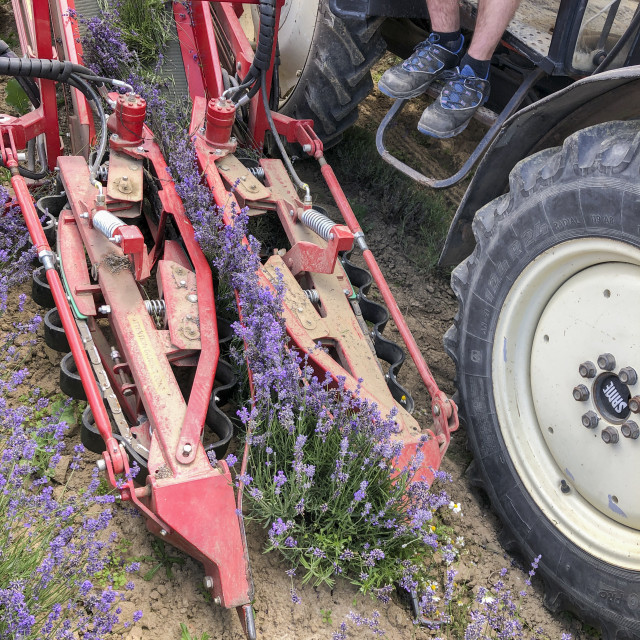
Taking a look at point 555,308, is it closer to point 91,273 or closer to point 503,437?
point 503,437

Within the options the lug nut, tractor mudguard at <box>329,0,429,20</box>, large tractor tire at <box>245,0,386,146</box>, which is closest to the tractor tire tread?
large tractor tire at <box>245,0,386,146</box>

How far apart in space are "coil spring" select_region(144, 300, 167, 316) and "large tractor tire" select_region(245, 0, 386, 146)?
136 centimetres

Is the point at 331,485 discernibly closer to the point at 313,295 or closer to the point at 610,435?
the point at 313,295

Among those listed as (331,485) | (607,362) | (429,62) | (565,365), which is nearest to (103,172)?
(429,62)

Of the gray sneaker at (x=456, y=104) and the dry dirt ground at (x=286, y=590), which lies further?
the gray sneaker at (x=456, y=104)

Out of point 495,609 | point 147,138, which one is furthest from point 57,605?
point 147,138

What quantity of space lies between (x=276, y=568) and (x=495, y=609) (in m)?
0.63

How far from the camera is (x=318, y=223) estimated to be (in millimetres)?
2842

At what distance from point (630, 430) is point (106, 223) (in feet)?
5.58

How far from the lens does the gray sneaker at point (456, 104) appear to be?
302 centimetres

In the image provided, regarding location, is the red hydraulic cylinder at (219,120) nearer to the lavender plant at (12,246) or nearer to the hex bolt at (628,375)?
the lavender plant at (12,246)

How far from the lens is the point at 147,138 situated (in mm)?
3186

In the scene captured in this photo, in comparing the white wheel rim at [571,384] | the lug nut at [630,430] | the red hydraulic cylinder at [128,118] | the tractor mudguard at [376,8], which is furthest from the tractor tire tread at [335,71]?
the lug nut at [630,430]

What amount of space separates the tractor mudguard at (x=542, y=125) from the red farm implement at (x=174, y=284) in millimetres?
341
